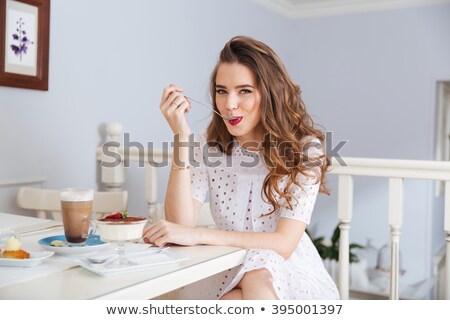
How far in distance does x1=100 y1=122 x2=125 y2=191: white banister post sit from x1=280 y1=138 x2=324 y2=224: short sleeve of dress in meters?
1.44

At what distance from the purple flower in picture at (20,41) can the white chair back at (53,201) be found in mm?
603

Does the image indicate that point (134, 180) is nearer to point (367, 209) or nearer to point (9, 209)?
point (9, 209)

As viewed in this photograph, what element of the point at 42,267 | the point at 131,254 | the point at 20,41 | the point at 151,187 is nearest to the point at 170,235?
the point at 131,254

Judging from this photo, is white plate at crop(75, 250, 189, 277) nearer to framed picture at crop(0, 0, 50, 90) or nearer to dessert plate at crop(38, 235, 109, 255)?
dessert plate at crop(38, 235, 109, 255)

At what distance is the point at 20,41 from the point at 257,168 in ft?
4.41

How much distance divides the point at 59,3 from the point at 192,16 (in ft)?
3.79

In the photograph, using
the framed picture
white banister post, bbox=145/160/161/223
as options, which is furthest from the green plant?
the framed picture

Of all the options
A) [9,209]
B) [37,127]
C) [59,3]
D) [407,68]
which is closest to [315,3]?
[407,68]

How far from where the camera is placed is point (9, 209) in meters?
2.33

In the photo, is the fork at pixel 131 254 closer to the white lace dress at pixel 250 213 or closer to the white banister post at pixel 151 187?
the white lace dress at pixel 250 213

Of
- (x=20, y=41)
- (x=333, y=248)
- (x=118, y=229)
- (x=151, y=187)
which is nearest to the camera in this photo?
(x=118, y=229)

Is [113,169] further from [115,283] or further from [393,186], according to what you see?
[115,283]

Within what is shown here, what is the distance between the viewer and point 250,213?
154 centimetres

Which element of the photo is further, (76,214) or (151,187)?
(151,187)
